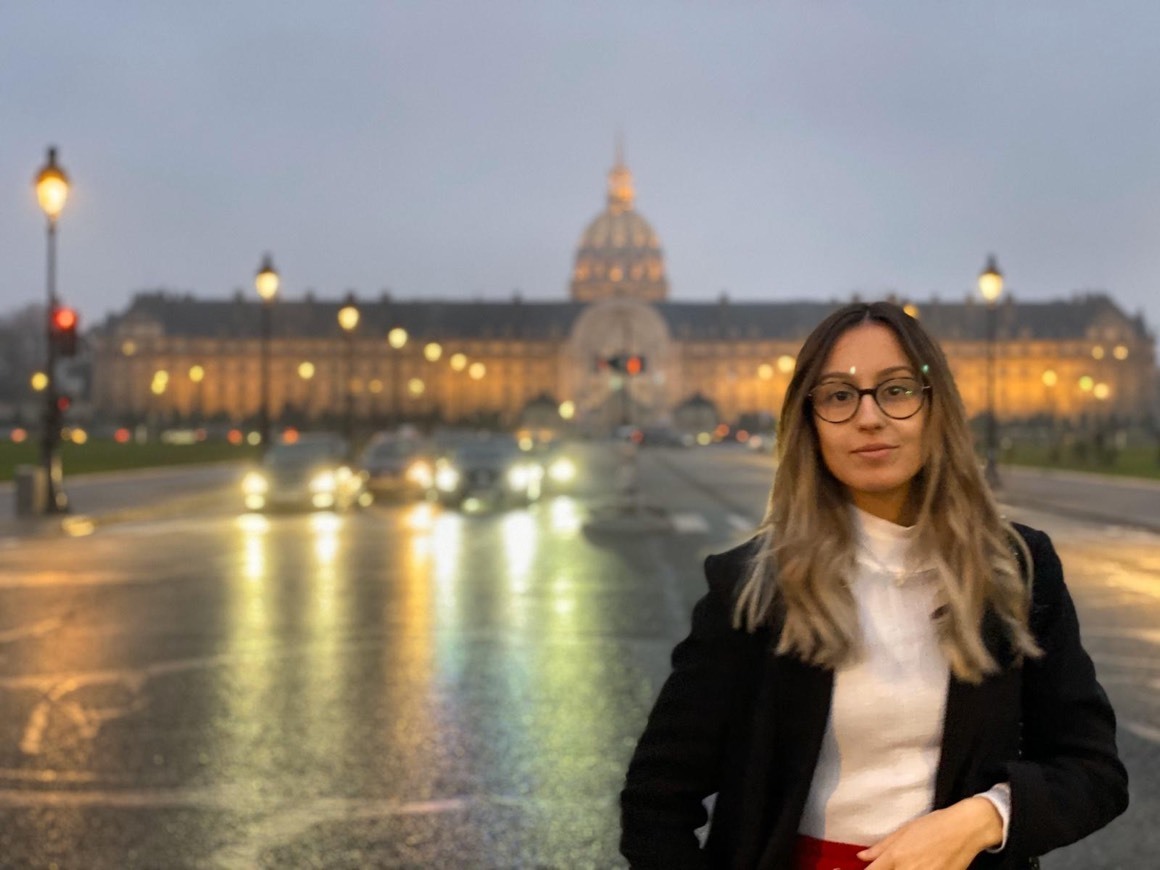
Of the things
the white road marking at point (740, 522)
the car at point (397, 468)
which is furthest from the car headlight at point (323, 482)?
the white road marking at point (740, 522)

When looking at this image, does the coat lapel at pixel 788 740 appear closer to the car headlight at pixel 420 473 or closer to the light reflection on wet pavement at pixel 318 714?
the light reflection on wet pavement at pixel 318 714

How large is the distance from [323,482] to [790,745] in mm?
28476

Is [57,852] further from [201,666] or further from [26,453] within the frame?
[26,453]

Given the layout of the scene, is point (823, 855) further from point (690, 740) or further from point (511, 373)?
point (511, 373)

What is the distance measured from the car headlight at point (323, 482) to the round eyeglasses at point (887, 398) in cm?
2815

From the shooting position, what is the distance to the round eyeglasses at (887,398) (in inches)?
109

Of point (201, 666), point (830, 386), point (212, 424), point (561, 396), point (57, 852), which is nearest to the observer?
point (830, 386)

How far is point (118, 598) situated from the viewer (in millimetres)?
14461

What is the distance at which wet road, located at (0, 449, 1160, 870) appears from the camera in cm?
616

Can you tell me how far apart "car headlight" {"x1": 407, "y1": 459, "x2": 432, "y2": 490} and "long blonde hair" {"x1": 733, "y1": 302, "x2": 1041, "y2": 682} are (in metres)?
31.8

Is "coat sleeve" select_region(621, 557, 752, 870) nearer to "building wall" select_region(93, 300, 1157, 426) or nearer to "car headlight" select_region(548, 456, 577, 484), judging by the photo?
"car headlight" select_region(548, 456, 577, 484)

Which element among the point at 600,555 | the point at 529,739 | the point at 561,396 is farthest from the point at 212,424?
the point at 529,739

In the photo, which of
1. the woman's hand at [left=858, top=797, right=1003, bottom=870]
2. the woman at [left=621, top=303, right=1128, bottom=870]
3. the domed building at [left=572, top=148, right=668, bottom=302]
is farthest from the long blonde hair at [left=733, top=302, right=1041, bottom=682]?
the domed building at [left=572, top=148, right=668, bottom=302]

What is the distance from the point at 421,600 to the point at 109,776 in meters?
7.10
